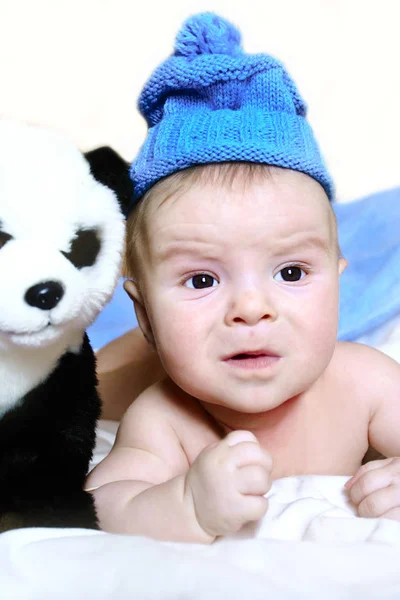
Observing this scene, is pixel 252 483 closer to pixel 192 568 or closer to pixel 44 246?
pixel 192 568

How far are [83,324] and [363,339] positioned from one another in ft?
3.03

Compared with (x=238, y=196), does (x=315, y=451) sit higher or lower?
lower

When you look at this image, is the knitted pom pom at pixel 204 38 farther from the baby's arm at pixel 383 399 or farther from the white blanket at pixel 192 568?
the white blanket at pixel 192 568

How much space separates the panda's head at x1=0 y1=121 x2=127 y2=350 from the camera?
Answer: 727 mm

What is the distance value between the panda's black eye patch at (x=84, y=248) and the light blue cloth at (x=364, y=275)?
93 cm

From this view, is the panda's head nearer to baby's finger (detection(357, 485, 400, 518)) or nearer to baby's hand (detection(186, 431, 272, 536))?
baby's hand (detection(186, 431, 272, 536))

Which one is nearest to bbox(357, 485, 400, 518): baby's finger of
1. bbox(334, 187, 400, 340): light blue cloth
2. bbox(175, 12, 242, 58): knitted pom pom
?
bbox(175, 12, 242, 58): knitted pom pom

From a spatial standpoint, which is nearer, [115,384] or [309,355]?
[309,355]

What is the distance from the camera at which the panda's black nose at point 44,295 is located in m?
0.72

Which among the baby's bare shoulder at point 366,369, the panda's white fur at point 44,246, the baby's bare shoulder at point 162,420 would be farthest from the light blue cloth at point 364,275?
the panda's white fur at point 44,246

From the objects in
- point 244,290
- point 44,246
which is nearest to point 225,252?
point 244,290

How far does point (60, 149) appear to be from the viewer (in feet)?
2.67

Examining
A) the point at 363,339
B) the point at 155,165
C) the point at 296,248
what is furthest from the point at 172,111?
the point at 363,339

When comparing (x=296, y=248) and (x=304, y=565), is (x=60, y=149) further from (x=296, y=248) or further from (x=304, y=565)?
(x=304, y=565)
